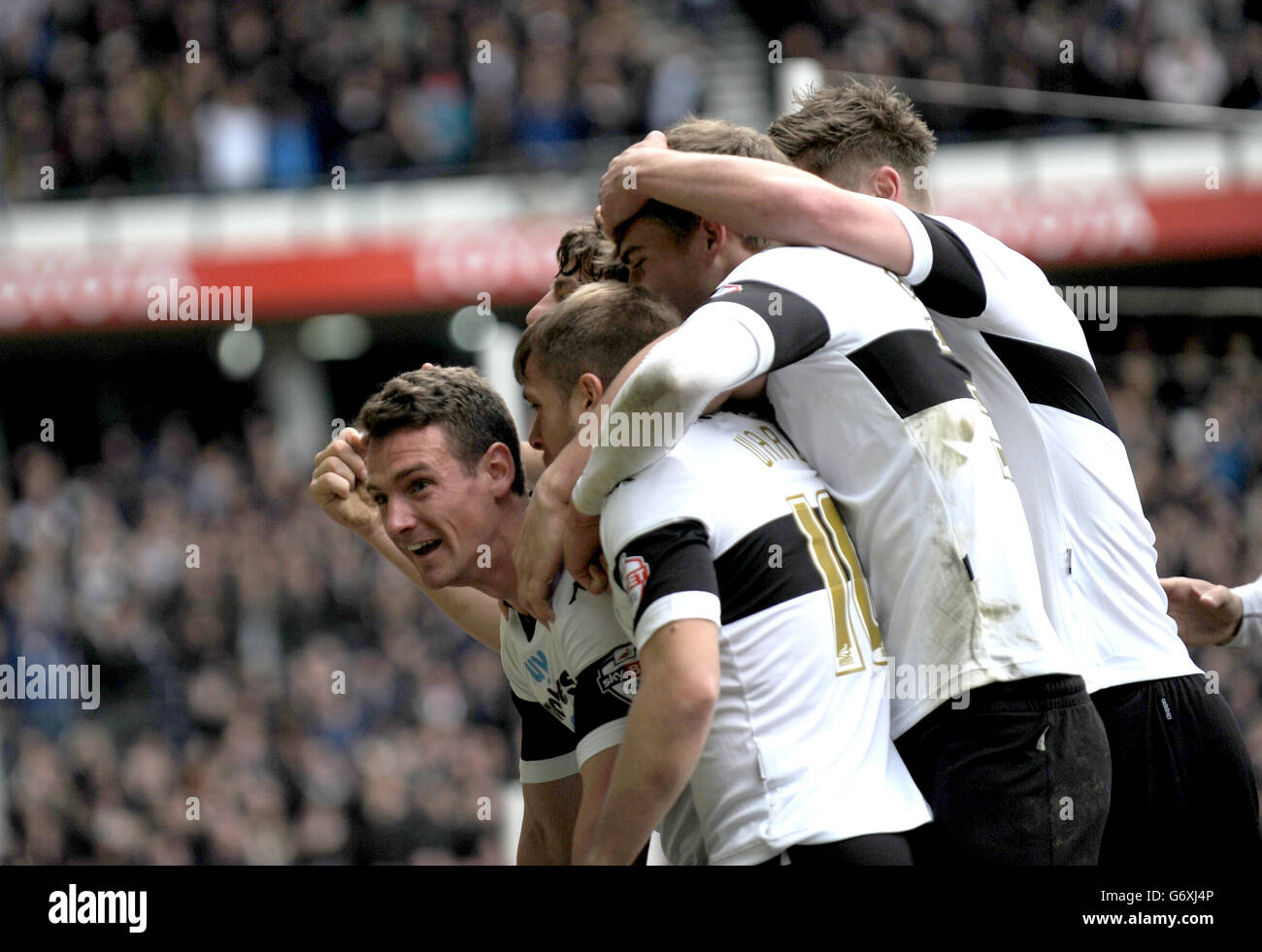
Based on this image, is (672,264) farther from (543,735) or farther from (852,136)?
(543,735)

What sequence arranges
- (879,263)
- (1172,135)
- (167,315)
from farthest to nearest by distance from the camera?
(167,315) → (1172,135) → (879,263)

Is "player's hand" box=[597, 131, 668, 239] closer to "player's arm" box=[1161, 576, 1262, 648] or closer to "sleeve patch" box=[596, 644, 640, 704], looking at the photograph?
"sleeve patch" box=[596, 644, 640, 704]

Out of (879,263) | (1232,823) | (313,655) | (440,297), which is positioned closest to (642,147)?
(879,263)

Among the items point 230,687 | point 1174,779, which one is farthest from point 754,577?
→ point 230,687

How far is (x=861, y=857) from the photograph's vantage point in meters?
2.29

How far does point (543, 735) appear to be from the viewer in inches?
121

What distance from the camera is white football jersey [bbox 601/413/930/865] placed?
2289 millimetres

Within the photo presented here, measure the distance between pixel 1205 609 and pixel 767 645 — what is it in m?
1.70

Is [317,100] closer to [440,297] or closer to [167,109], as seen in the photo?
[167,109]

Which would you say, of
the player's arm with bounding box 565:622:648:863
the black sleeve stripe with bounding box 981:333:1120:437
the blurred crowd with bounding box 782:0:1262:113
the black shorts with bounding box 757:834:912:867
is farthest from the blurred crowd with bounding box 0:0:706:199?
the black shorts with bounding box 757:834:912:867

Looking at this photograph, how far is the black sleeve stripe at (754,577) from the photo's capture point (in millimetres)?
2344

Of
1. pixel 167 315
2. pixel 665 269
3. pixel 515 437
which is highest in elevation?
pixel 665 269
